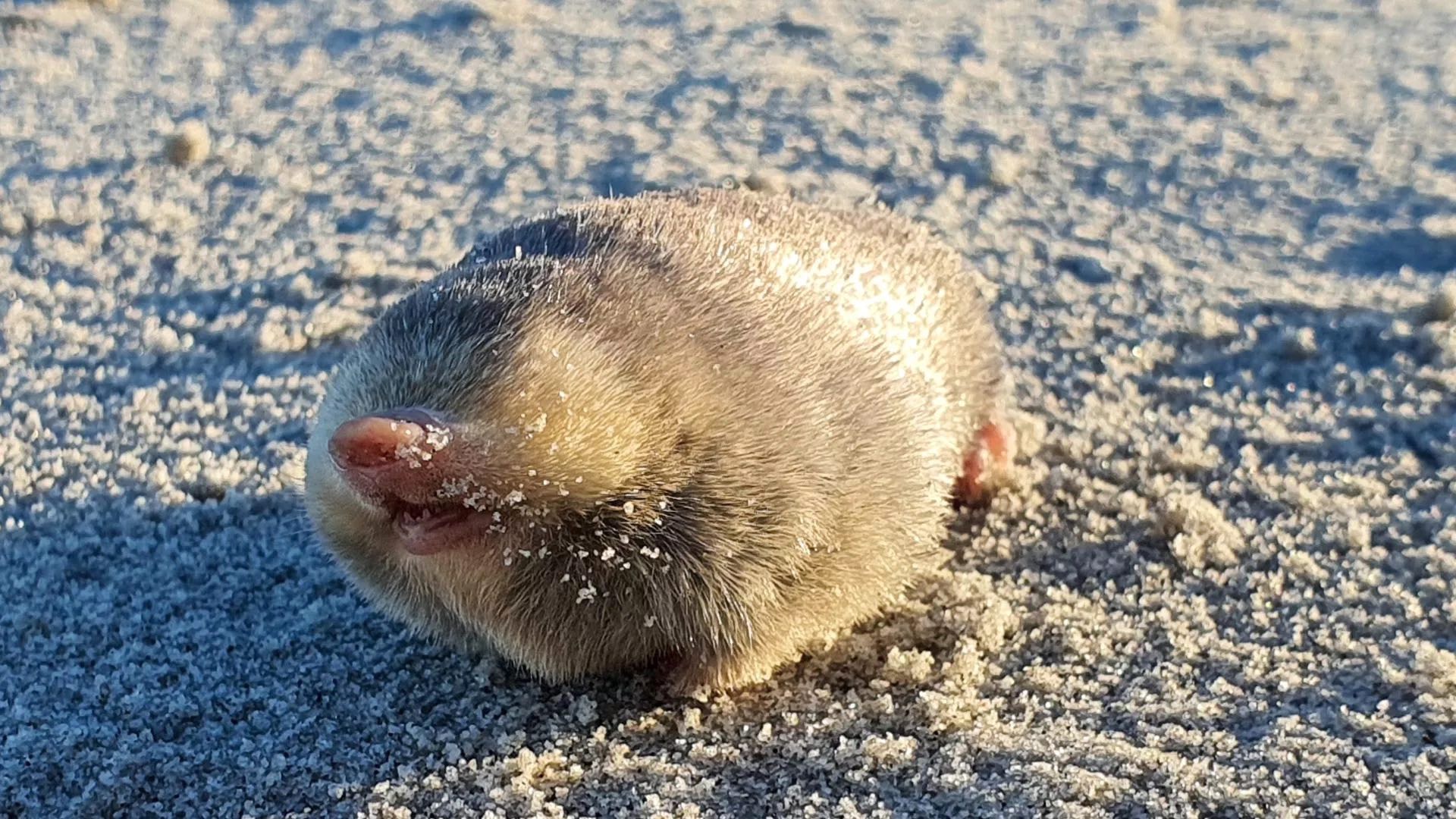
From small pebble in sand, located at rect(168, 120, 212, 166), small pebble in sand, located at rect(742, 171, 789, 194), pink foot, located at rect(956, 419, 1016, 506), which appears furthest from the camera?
small pebble in sand, located at rect(168, 120, 212, 166)

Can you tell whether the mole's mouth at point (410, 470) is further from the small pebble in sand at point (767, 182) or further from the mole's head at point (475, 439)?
the small pebble in sand at point (767, 182)

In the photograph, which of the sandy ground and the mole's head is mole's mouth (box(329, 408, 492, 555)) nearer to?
the mole's head

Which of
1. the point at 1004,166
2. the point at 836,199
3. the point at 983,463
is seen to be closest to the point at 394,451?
the point at 983,463

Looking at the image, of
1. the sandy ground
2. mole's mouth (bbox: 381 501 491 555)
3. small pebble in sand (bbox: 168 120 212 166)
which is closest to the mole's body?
mole's mouth (bbox: 381 501 491 555)

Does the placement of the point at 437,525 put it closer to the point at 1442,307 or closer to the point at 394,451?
the point at 394,451

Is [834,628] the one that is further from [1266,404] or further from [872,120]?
[872,120]

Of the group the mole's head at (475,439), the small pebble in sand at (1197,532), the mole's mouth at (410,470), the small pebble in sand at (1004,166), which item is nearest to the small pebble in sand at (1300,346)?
the small pebble in sand at (1197,532)
